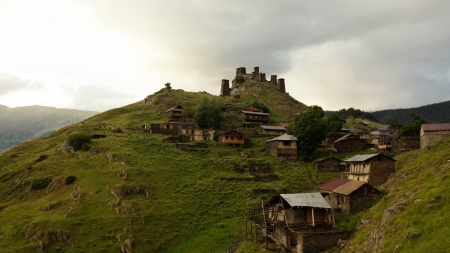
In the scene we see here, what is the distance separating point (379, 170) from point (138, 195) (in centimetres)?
3254

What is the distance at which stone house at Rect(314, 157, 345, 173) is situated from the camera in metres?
61.9

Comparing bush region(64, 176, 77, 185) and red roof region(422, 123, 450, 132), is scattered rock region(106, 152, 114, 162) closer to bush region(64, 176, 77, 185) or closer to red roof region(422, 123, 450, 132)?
bush region(64, 176, 77, 185)

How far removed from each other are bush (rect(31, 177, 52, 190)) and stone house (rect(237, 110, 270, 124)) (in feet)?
202

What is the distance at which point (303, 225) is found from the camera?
3331 cm

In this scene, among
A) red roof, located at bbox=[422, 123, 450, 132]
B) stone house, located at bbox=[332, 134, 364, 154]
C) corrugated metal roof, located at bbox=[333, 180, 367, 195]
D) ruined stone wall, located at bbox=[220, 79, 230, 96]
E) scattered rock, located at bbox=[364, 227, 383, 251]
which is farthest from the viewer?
ruined stone wall, located at bbox=[220, 79, 230, 96]

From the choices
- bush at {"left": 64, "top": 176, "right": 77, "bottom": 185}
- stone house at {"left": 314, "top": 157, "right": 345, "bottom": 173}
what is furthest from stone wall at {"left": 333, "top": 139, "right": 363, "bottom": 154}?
bush at {"left": 64, "top": 176, "right": 77, "bottom": 185}

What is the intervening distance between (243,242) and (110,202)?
63.3ft

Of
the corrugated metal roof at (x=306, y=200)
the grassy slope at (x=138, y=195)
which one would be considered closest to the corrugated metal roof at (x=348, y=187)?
the corrugated metal roof at (x=306, y=200)

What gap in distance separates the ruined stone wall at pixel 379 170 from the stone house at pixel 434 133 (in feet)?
58.8

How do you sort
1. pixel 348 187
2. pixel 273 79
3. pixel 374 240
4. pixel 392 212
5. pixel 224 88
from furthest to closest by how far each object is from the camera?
pixel 273 79
pixel 224 88
pixel 348 187
pixel 392 212
pixel 374 240

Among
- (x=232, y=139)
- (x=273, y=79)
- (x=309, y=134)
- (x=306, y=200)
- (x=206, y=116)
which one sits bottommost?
(x=306, y=200)

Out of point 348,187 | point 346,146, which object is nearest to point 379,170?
point 348,187

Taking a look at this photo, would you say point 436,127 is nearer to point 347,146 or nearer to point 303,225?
point 347,146

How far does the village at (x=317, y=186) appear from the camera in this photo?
108 ft
